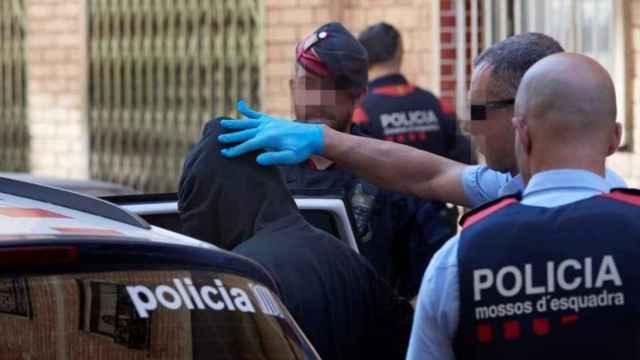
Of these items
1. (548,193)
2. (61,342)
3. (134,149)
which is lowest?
(134,149)

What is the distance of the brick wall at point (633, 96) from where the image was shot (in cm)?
948

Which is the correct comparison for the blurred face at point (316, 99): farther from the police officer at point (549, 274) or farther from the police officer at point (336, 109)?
the police officer at point (549, 274)

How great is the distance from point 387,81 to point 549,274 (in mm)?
4696

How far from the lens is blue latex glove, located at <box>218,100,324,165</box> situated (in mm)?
3895

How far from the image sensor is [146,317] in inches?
122

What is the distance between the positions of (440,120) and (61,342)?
4366 mm

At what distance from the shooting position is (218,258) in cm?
322

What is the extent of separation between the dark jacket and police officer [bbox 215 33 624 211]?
0.23ft

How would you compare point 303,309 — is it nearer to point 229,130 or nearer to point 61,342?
point 229,130

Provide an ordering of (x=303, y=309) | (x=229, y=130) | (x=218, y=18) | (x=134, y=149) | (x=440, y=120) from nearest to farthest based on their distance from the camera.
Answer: (x=303, y=309) → (x=229, y=130) → (x=440, y=120) → (x=218, y=18) → (x=134, y=149)

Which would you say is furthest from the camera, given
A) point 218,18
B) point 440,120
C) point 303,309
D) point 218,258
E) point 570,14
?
point 218,18

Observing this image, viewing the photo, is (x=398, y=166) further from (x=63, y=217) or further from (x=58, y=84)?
(x=58, y=84)

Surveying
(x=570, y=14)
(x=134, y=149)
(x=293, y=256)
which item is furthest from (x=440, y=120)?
(x=134, y=149)

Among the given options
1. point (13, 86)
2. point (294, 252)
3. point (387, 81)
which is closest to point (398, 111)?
point (387, 81)
